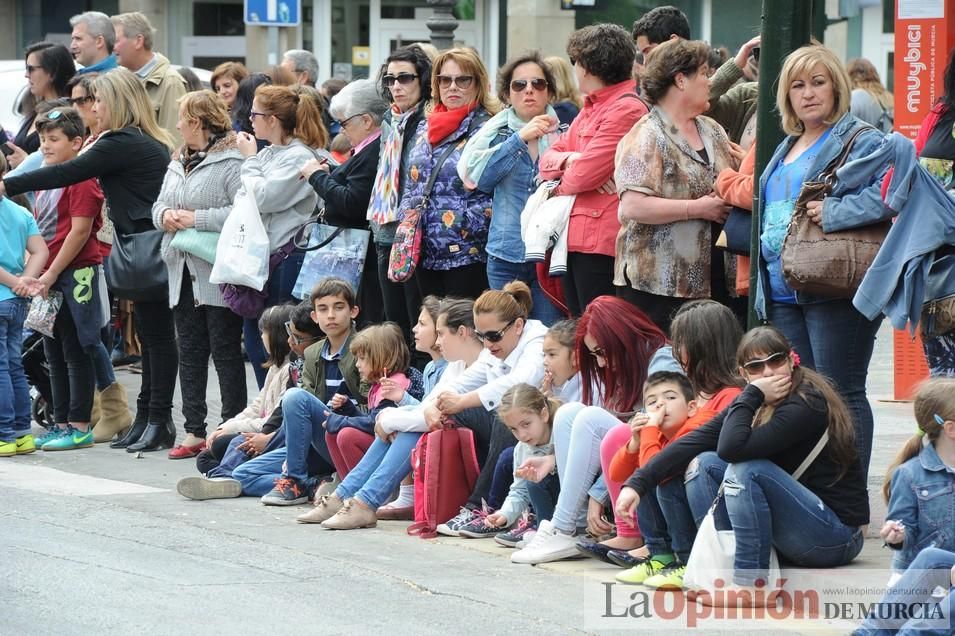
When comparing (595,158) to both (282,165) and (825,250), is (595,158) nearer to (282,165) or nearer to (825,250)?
(825,250)

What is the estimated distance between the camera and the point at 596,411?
22.6 feet

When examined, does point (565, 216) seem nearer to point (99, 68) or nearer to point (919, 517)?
point (919, 517)

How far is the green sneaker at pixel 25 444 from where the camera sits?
10.4 m

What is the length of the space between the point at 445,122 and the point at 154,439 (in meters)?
2.89

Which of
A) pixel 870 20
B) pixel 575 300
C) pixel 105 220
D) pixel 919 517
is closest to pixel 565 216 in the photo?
pixel 575 300

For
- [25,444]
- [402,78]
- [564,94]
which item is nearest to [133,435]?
[25,444]

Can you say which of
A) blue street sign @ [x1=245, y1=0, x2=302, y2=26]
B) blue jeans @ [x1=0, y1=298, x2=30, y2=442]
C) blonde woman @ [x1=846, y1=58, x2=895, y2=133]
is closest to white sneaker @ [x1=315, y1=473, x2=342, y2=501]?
blue jeans @ [x1=0, y1=298, x2=30, y2=442]

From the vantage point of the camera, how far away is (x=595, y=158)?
795cm

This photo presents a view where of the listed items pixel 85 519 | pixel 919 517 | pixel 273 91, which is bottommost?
pixel 85 519

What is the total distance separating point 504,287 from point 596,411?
1.51 meters

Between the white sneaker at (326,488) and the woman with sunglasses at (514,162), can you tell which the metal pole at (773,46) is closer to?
the woman with sunglasses at (514,162)

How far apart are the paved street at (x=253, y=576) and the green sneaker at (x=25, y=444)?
5.08 feet

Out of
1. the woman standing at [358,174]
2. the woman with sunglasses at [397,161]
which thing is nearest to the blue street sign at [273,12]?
the woman standing at [358,174]

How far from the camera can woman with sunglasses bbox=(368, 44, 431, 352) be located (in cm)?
916
